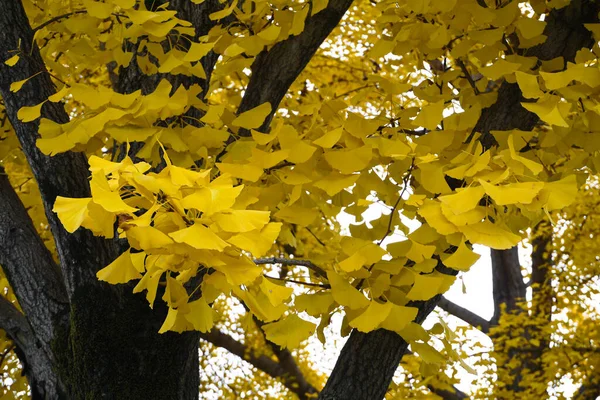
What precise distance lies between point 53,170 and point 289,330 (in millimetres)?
1207

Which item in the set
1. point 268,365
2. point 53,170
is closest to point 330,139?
point 53,170

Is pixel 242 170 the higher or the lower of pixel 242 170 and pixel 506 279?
the lower

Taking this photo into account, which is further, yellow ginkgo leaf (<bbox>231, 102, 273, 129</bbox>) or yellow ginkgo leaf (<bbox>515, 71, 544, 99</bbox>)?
yellow ginkgo leaf (<bbox>231, 102, 273, 129</bbox>)

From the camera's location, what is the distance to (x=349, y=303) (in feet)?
6.09

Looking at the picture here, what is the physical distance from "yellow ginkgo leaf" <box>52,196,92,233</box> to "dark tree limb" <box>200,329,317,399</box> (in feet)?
19.1

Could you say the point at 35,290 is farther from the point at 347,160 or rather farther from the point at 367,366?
the point at 347,160

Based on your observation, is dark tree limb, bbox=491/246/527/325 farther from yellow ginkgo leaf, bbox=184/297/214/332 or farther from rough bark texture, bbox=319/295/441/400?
yellow ginkgo leaf, bbox=184/297/214/332

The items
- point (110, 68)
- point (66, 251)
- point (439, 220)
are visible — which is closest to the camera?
point (439, 220)

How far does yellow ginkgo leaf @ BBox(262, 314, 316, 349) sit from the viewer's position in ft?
6.42

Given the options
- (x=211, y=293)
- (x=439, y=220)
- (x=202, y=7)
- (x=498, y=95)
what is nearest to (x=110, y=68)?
(x=202, y=7)

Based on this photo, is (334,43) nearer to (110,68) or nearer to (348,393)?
(110,68)

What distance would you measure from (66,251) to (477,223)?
5.39 ft

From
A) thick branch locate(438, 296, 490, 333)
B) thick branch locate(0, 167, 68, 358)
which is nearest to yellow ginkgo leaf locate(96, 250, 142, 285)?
thick branch locate(0, 167, 68, 358)

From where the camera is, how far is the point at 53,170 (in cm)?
261
